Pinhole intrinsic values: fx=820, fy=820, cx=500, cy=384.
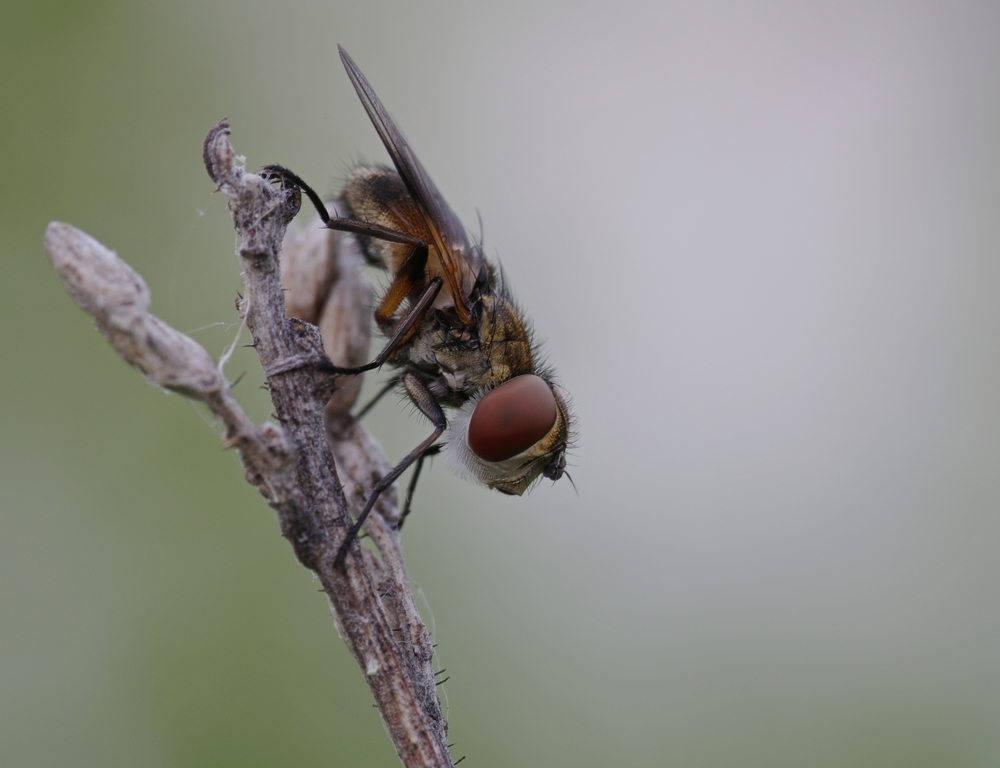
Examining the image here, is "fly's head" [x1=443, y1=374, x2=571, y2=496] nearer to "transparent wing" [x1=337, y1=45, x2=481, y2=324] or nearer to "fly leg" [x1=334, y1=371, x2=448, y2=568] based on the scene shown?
"fly leg" [x1=334, y1=371, x2=448, y2=568]

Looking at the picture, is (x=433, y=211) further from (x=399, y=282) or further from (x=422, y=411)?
(x=422, y=411)

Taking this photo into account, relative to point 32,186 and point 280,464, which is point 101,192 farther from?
point 280,464

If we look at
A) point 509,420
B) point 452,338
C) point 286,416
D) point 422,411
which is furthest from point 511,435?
point 286,416

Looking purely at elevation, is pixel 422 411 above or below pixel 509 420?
above

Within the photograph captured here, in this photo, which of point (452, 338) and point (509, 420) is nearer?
point (509, 420)

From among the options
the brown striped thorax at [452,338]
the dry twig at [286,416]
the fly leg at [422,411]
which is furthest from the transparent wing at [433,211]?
the dry twig at [286,416]

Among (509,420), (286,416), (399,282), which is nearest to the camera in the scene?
(286,416)
